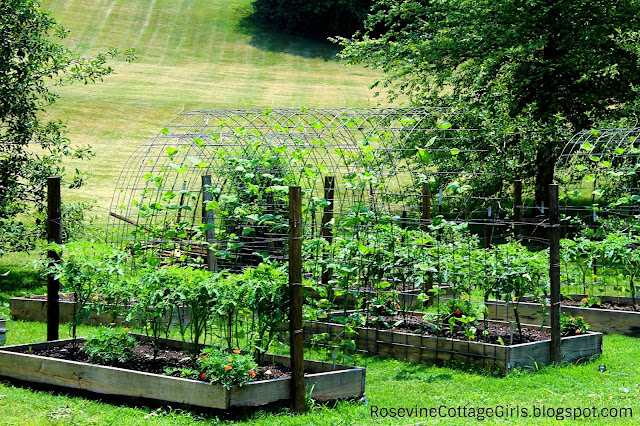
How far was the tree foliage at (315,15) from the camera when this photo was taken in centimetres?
4115

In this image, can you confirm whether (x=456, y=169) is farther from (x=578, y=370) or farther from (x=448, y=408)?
(x=448, y=408)

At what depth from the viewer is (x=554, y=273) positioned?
7.10 meters

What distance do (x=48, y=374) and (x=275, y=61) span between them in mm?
34567

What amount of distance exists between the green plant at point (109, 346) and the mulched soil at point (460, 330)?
8.58ft

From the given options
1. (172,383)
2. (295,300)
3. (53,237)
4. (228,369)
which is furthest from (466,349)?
(53,237)

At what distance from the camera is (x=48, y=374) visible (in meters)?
6.20

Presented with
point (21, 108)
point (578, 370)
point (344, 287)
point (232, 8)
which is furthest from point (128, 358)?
point (232, 8)

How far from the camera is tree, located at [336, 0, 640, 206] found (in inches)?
572

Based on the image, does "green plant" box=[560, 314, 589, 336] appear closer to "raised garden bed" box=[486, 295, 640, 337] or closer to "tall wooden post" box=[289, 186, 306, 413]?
"raised garden bed" box=[486, 295, 640, 337]

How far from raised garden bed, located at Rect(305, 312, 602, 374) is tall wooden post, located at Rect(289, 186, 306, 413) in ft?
4.57

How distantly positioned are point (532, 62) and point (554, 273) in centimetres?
967

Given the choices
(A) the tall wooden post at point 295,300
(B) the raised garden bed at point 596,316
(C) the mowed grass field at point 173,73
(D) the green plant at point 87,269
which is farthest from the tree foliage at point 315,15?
(A) the tall wooden post at point 295,300

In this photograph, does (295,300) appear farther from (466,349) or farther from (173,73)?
(173,73)

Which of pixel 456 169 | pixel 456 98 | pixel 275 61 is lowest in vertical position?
pixel 456 169
